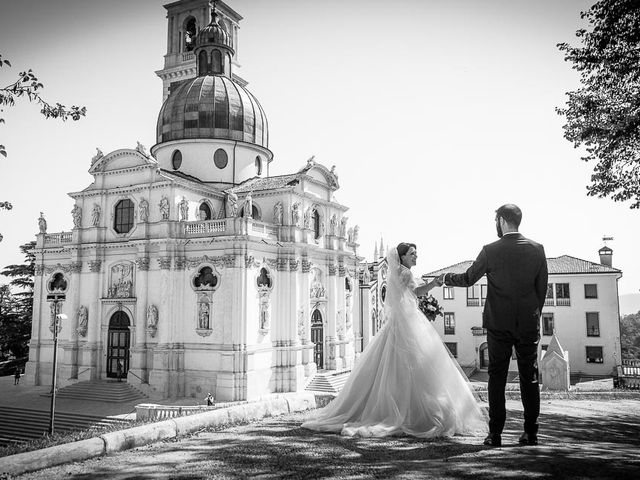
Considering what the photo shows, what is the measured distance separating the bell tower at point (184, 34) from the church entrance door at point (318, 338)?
25506mm

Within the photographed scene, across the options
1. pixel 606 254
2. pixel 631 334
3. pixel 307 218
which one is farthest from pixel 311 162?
pixel 631 334

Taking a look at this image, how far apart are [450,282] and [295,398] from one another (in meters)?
4.99

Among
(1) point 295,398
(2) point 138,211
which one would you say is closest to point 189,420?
(1) point 295,398

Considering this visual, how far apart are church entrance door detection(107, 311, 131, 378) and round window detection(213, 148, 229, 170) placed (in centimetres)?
1158

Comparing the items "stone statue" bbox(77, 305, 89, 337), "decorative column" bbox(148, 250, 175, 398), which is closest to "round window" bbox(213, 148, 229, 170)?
"decorative column" bbox(148, 250, 175, 398)

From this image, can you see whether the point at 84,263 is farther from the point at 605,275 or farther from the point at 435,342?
the point at 605,275

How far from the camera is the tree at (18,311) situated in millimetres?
45094

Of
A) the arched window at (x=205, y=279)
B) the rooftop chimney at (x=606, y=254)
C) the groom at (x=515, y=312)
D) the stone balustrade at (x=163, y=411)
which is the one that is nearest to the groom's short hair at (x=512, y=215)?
the groom at (x=515, y=312)

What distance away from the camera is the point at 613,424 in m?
9.11

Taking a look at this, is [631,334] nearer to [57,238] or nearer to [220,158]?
[220,158]

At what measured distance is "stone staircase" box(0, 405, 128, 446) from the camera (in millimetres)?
25047

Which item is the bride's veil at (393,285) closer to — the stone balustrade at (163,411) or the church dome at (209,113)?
the stone balustrade at (163,411)

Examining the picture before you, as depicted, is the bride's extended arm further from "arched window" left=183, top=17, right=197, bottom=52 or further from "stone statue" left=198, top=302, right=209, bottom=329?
A: "arched window" left=183, top=17, right=197, bottom=52

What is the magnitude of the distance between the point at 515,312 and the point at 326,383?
27.9 meters
